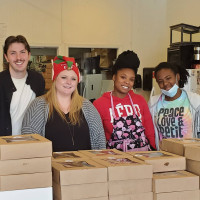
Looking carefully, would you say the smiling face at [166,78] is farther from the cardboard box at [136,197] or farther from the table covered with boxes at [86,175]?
the cardboard box at [136,197]

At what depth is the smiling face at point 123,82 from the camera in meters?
2.69

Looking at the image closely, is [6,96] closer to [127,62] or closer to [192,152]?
[127,62]

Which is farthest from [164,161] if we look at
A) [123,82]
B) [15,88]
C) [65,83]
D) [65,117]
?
[15,88]

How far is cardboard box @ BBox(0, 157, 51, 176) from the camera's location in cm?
147

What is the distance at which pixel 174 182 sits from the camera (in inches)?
64.5

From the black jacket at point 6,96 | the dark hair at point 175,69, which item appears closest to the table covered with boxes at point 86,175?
the black jacket at point 6,96

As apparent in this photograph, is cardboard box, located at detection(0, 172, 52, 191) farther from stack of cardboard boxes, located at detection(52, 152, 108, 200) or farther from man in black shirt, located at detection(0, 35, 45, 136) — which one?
man in black shirt, located at detection(0, 35, 45, 136)

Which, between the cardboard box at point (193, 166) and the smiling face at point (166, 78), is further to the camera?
the smiling face at point (166, 78)

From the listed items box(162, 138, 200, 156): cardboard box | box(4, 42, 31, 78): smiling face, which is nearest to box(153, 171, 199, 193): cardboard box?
box(162, 138, 200, 156): cardboard box

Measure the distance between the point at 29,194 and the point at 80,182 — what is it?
8.2 inches

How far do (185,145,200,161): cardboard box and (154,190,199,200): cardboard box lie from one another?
0.17 metres

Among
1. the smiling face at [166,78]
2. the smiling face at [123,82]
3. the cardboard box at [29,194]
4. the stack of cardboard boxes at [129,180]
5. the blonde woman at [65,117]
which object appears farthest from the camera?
the smiling face at [166,78]

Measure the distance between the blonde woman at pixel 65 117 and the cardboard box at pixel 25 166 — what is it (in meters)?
0.72

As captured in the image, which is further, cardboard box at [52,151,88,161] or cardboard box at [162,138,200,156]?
cardboard box at [162,138,200,156]
